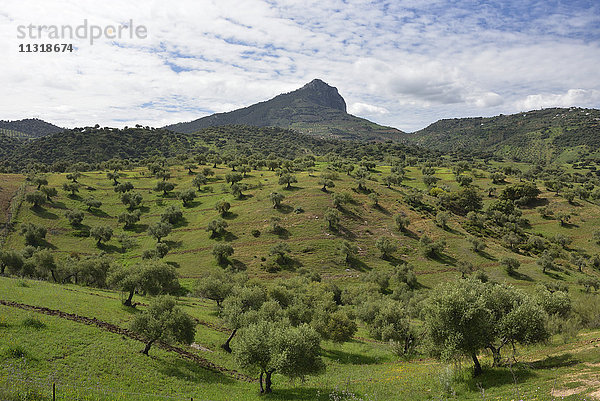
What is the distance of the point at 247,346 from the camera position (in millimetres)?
28734

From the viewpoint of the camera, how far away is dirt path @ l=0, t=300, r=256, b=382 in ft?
118

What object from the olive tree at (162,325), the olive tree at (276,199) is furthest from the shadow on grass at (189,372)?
the olive tree at (276,199)

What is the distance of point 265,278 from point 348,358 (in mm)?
45242

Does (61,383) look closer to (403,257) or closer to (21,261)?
(21,261)

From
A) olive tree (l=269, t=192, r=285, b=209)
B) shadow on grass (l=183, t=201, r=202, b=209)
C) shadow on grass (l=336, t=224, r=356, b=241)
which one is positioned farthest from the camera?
shadow on grass (l=183, t=201, r=202, b=209)

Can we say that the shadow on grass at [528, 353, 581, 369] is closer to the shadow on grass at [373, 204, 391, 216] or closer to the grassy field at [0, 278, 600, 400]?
the grassy field at [0, 278, 600, 400]

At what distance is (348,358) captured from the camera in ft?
145

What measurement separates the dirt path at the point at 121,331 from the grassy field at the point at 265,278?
1284 millimetres

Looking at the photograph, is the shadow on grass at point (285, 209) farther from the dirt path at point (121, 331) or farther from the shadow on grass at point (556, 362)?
the shadow on grass at point (556, 362)

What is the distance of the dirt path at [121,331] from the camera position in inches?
1414

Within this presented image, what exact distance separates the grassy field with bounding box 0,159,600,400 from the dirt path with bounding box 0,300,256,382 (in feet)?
4.21

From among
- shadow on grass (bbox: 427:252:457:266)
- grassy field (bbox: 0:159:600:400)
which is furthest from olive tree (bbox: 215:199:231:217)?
shadow on grass (bbox: 427:252:457:266)

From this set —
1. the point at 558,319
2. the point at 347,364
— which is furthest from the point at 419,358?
the point at 558,319

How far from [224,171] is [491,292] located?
17804cm
